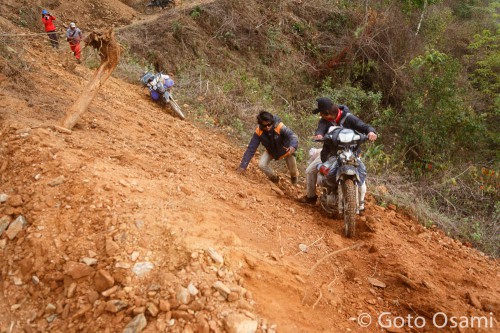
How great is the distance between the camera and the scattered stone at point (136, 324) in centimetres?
220

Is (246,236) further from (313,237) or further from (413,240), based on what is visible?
(413,240)

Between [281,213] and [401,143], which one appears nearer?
[281,213]

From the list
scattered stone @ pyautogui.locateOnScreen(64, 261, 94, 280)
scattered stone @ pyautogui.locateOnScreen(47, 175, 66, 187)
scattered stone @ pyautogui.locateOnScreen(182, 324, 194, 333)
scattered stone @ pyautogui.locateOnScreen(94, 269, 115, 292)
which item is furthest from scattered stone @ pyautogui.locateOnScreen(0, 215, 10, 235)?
scattered stone @ pyautogui.locateOnScreen(182, 324, 194, 333)

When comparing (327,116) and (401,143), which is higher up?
(327,116)

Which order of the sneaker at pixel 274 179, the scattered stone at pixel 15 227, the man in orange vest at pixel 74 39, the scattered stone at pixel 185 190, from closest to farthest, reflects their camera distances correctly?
the scattered stone at pixel 15 227
the scattered stone at pixel 185 190
the sneaker at pixel 274 179
the man in orange vest at pixel 74 39

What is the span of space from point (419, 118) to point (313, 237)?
611 cm

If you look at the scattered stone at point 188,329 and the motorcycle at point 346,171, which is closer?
the scattered stone at point 188,329

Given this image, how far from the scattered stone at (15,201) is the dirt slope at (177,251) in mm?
12

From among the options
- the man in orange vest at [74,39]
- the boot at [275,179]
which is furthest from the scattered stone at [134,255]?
the man in orange vest at [74,39]

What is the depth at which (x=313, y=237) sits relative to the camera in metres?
3.86

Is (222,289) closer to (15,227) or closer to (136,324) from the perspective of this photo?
(136,324)

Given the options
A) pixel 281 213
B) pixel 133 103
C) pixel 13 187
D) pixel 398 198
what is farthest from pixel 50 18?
pixel 398 198

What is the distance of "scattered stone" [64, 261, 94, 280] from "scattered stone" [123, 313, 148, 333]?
1.74 feet

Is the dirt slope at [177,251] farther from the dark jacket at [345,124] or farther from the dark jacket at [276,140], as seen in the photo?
the dark jacket at [345,124]
